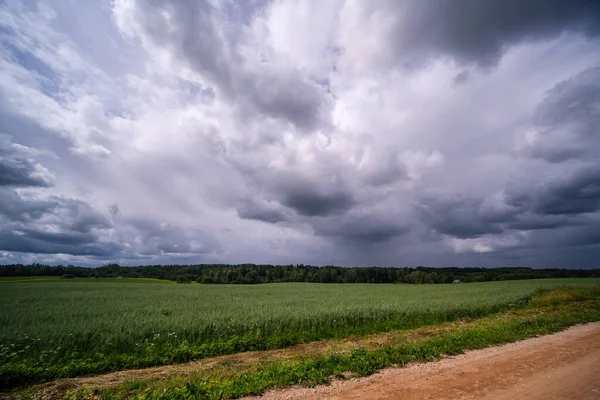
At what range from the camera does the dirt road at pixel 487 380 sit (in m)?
6.64

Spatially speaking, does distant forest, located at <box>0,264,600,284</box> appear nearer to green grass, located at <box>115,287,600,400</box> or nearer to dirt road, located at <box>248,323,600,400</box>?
green grass, located at <box>115,287,600,400</box>

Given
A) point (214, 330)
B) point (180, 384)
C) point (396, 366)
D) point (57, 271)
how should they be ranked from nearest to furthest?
point (180, 384) < point (396, 366) < point (214, 330) < point (57, 271)

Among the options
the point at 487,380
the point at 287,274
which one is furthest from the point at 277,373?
the point at 287,274

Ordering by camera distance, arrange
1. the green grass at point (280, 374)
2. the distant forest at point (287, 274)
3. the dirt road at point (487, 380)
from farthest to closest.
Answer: the distant forest at point (287, 274) → the green grass at point (280, 374) → the dirt road at point (487, 380)

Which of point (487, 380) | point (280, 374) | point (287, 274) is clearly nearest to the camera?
point (487, 380)

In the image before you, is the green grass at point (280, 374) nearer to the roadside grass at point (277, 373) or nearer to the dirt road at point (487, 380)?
the roadside grass at point (277, 373)

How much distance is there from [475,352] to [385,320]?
7.23 m

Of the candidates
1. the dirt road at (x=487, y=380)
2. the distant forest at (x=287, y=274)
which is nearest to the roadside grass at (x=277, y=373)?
the dirt road at (x=487, y=380)

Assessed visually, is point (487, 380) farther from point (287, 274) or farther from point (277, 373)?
point (287, 274)

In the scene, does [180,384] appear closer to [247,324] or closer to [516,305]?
[247,324]

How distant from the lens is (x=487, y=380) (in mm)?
7426

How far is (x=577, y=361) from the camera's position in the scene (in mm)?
9055

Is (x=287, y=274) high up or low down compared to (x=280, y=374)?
down

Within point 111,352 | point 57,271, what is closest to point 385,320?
point 111,352
